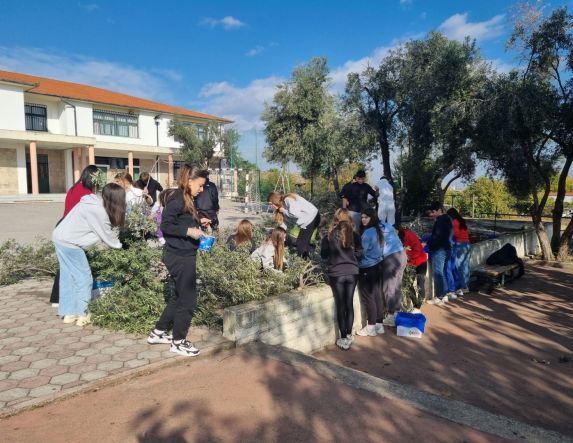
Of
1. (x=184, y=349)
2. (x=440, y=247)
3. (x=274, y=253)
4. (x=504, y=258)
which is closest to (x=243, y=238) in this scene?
(x=274, y=253)

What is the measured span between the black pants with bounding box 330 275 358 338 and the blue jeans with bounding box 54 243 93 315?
9.11ft

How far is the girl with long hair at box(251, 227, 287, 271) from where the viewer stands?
18.5 feet

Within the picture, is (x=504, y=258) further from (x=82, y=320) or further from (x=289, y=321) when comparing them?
(x=82, y=320)

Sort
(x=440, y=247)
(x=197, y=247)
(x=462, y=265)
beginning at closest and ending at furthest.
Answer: (x=197, y=247), (x=440, y=247), (x=462, y=265)

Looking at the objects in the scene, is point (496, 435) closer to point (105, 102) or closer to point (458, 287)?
point (458, 287)

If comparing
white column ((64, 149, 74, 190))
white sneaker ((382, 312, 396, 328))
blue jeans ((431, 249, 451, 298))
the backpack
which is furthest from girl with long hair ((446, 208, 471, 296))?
white column ((64, 149, 74, 190))

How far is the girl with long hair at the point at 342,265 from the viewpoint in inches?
204

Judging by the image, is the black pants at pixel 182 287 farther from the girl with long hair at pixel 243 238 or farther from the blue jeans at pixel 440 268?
the blue jeans at pixel 440 268

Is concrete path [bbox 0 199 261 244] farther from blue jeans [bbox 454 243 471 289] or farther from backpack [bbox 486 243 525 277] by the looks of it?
backpack [bbox 486 243 525 277]

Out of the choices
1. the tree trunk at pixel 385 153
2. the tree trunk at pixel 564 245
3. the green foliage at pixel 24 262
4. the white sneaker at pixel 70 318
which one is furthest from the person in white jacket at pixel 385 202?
the tree trunk at pixel 385 153

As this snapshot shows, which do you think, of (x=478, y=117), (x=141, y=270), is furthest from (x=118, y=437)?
(x=478, y=117)

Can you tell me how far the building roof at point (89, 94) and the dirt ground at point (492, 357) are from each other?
2782cm

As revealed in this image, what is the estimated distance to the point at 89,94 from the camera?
1261 inches

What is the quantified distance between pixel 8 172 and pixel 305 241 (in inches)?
1061
